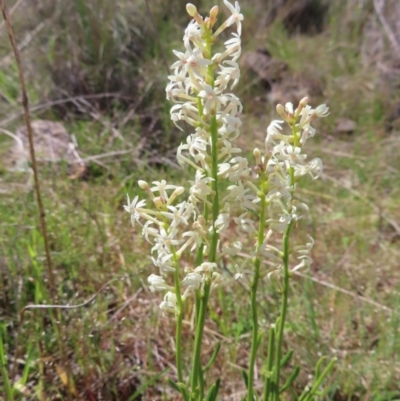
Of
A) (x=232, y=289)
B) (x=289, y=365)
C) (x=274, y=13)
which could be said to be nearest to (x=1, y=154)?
(x=232, y=289)

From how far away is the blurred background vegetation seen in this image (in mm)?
1747

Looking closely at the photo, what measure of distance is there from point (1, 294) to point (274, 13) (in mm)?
5688

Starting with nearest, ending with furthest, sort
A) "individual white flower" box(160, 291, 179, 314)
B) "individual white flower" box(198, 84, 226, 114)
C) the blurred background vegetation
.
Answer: "individual white flower" box(198, 84, 226, 114) < "individual white flower" box(160, 291, 179, 314) < the blurred background vegetation

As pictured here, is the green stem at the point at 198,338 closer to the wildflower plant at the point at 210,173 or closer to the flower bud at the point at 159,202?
the wildflower plant at the point at 210,173

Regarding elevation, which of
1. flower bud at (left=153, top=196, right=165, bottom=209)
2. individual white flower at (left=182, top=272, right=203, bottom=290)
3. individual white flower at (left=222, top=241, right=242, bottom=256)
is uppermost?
flower bud at (left=153, top=196, right=165, bottom=209)

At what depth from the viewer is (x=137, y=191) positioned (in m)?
2.70

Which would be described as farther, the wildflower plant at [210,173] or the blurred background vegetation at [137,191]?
the blurred background vegetation at [137,191]

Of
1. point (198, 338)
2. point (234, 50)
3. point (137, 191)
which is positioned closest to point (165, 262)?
point (198, 338)

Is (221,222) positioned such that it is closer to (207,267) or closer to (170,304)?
(207,267)

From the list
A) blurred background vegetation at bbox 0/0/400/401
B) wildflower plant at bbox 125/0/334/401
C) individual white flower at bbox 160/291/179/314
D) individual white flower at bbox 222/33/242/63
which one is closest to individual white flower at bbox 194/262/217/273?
wildflower plant at bbox 125/0/334/401

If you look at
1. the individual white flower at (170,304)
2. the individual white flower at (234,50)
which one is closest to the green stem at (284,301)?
the individual white flower at (170,304)

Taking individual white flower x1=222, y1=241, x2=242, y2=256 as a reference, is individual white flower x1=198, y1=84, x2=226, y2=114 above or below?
above

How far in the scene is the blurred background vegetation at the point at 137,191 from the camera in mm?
1747

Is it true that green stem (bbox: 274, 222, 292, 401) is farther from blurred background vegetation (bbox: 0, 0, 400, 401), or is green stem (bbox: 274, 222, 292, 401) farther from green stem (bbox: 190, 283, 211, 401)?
blurred background vegetation (bbox: 0, 0, 400, 401)
